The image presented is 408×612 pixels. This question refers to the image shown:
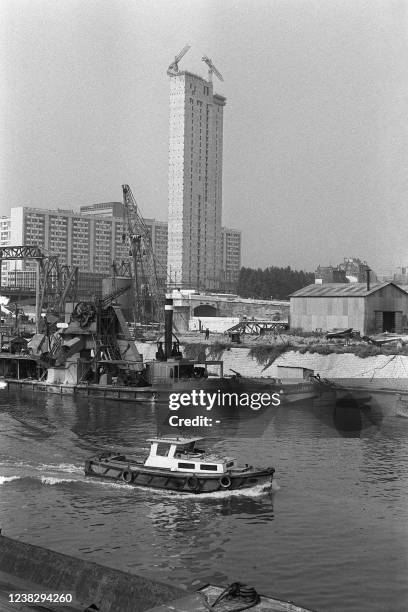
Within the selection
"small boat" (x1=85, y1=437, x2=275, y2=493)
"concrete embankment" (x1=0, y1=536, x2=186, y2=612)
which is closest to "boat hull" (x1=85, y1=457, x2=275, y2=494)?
"small boat" (x1=85, y1=437, x2=275, y2=493)

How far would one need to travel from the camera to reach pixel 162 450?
31609 mm

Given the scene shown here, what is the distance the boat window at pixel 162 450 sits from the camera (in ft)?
103

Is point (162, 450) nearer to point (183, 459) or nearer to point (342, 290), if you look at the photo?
point (183, 459)

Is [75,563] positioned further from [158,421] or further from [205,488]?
[158,421]

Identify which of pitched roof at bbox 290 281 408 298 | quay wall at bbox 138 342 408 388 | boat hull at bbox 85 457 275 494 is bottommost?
boat hull at bbox 85 457 275 494

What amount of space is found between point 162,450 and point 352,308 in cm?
4437

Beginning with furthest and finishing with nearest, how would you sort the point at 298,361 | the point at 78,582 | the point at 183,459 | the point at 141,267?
the point at 141,267, the point at 298,361, the point at 183,459, the point at 78,582

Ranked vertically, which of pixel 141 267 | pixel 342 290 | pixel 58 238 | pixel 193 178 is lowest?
pixel 342 290

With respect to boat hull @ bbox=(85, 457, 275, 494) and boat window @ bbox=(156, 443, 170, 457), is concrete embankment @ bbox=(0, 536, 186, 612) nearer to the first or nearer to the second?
boat hull @ bbox=(85, 457, 275, 494)

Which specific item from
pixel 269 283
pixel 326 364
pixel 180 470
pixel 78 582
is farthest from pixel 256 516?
pixel 269 283

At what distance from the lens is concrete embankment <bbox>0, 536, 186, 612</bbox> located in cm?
1597

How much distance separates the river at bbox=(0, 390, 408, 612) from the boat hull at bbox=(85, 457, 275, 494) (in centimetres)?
37

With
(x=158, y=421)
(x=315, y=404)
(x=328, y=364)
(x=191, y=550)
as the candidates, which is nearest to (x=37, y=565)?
(x=191, y=550)

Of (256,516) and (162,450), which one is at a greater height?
(162,450)
